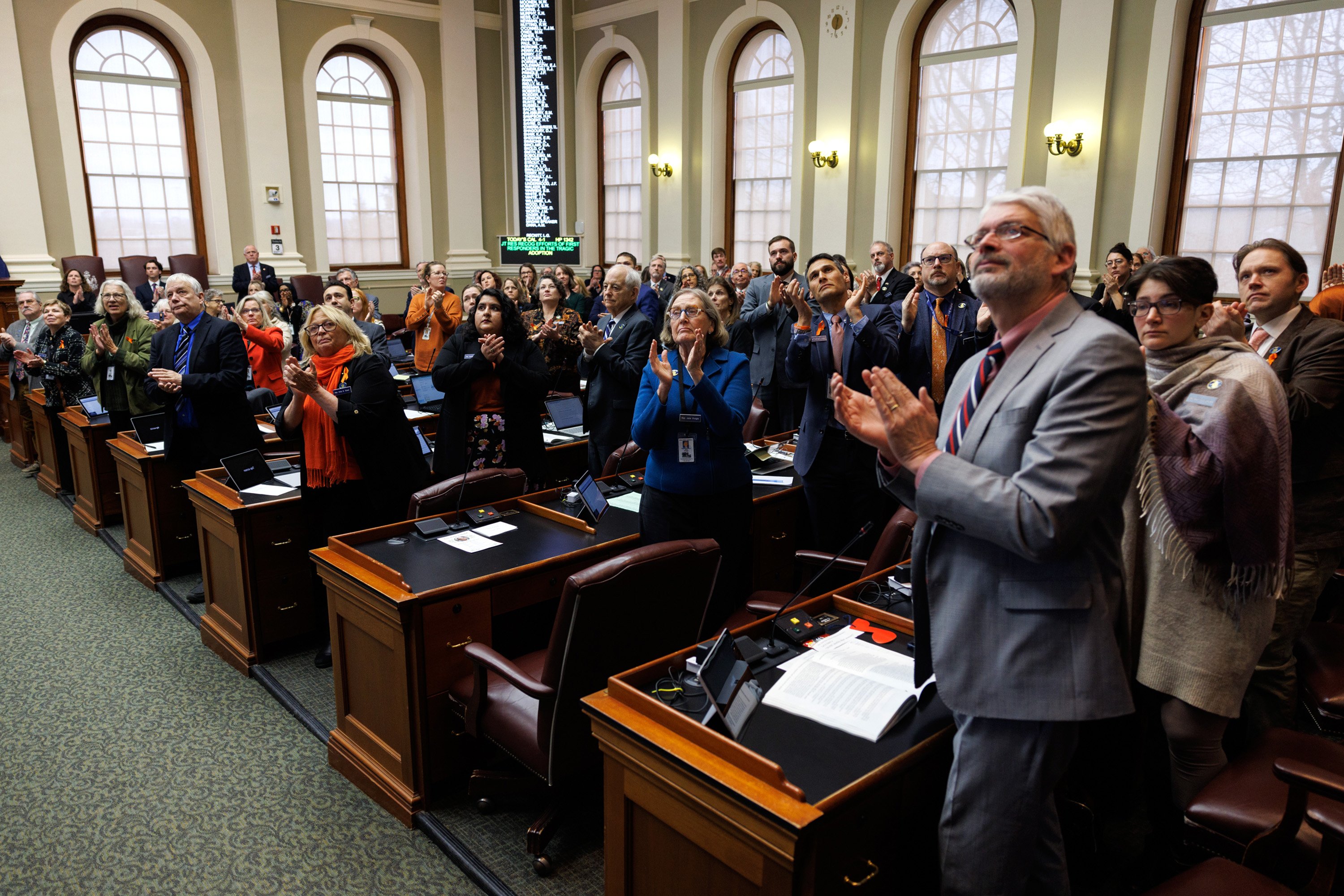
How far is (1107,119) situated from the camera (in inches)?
301

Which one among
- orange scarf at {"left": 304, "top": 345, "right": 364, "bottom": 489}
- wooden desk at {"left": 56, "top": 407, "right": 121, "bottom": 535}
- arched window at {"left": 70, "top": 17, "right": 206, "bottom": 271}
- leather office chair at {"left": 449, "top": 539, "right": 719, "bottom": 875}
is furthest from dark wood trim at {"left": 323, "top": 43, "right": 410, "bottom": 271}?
leather office chair at {"left": 449, "top": 539, "right": 719, "bottom": 875}

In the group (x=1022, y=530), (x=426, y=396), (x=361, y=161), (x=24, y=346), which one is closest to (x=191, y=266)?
(x=361, y=161)

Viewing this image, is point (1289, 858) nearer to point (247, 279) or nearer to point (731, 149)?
point (731, 149)

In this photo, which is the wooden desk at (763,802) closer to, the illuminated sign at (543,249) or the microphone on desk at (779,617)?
the microphone on desk at (779,617)

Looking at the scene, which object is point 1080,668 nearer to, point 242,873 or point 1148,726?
point 1148,726

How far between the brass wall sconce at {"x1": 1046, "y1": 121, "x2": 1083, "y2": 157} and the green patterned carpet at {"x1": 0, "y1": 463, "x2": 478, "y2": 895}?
760 cm

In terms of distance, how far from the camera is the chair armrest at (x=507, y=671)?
7.29 ft

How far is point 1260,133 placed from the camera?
24.1 feet

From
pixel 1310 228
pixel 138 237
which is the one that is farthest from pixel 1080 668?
pixel 138 237

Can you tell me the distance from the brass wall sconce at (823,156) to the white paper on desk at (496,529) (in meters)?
7.59

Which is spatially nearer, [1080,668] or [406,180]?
[1080,668]

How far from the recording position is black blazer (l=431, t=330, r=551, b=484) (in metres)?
3.89

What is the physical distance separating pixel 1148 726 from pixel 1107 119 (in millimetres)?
6753

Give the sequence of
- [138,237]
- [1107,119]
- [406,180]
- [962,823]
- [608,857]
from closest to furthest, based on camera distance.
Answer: [962,823]
[608,857]
[1107,119]
[138,237]
[406,180]
